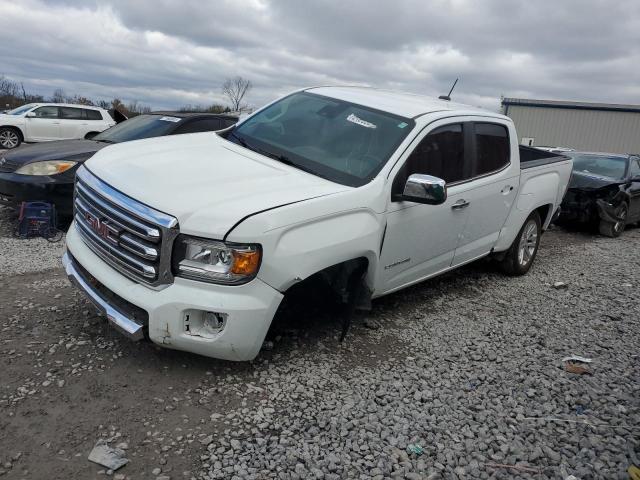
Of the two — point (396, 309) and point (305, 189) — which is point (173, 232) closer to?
point (305, 189)

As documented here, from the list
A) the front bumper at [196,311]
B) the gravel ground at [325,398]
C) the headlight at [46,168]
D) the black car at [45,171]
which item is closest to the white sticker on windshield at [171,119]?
the black car at [45,171]

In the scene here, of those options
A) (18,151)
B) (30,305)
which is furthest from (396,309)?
(18,151)

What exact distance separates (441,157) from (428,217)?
0.57m

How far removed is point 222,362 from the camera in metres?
3.56

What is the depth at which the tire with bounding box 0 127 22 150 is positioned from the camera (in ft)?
54.5

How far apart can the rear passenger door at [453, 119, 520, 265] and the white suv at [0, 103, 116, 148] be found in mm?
15073

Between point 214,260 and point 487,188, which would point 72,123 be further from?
point 214,260

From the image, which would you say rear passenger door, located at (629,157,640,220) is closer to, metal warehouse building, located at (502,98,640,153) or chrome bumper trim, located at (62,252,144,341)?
chrome bumper trim, located at (62,252,144,341)

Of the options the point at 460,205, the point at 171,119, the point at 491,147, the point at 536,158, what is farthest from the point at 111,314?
the point at 536,158

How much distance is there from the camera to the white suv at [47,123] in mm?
16812

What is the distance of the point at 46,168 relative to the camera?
20.0ft

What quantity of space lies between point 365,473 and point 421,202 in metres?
1.88

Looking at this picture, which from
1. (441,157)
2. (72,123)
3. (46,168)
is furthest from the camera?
(72,123)

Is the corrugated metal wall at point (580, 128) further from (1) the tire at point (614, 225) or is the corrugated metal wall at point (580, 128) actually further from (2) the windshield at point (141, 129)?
(2) the windshield at point (141, 129)
